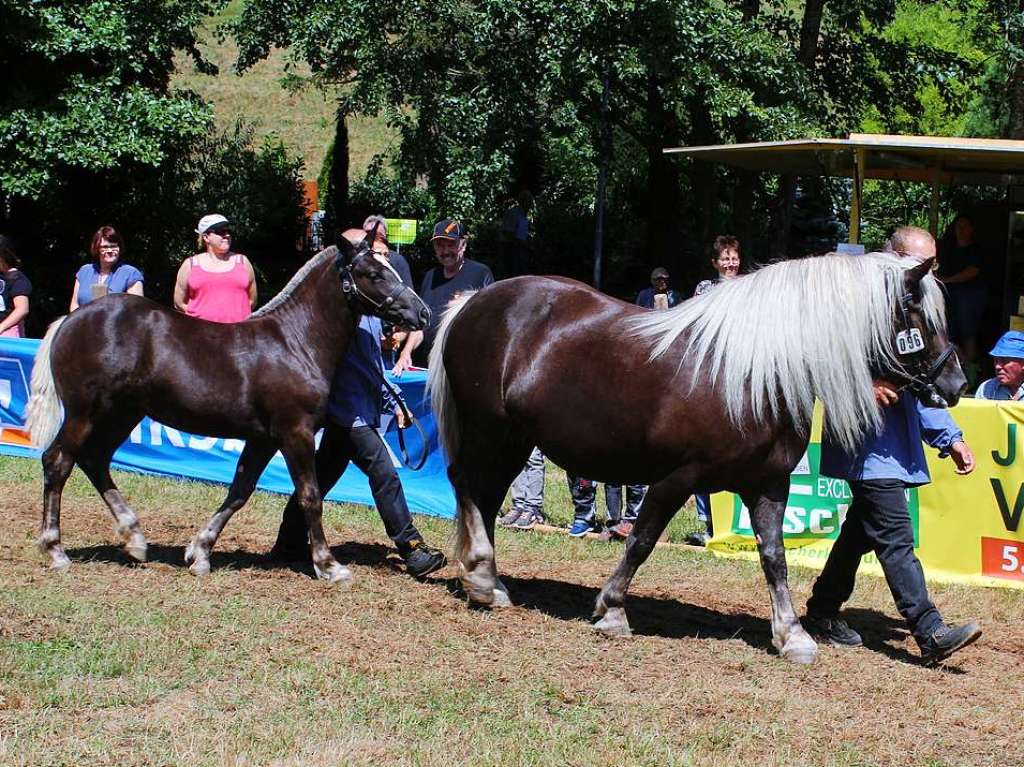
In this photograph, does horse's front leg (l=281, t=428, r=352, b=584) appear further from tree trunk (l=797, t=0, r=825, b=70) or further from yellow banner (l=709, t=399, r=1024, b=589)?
tree trunk (l=797, t=0, r=825, b=70)

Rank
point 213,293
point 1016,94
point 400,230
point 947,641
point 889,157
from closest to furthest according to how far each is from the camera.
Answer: point 947,641, point 213,293, point 889,157, point 1016,94, point 400,230

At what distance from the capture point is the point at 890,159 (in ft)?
41.5

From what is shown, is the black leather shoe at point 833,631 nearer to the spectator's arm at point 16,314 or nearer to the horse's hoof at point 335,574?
the horse's hoof at point 335,574

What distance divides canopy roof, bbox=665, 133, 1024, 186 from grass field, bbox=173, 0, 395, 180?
22.9 m

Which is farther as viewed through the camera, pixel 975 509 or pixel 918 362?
pixel 975 509

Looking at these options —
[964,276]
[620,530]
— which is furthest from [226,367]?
[964,276]

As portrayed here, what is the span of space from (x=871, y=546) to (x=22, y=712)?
3.76 metres

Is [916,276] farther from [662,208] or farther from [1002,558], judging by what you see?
[662,208]

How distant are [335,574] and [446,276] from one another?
2810 millimetres

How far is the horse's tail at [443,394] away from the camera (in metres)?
6.70

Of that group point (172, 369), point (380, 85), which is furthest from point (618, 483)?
point (380, 85)

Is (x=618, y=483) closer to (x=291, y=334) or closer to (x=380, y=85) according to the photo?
(x=291, y=334)

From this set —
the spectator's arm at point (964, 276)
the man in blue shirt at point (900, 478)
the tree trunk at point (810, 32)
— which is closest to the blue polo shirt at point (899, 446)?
the man in blue shirt at point (900, 478)

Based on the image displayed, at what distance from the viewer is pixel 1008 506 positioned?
24.5ft
